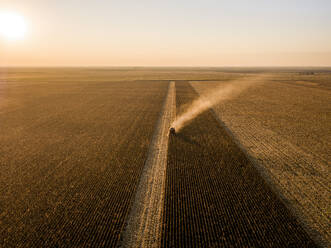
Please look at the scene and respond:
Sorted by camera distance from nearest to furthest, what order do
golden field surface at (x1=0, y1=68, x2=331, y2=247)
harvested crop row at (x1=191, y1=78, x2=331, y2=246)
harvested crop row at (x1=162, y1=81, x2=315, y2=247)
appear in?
1. harvested crop row at (x1=162, y1=81, x2=315, y2=247)
2. golden field surface at (x1=0, y1=68, x2=331, y2=247)
3. harvested crop row at (x1=191, y1=78, x2=331, y2=246)

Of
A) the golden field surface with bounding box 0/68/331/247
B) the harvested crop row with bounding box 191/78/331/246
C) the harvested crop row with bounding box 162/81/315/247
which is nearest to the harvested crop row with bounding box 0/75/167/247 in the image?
the golden field surface with bounding box 0/68/331/247

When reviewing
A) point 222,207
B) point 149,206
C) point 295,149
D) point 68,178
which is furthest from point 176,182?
point 295,149

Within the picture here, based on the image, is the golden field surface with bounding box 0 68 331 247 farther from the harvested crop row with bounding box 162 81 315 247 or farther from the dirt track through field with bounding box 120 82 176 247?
the dirt track through field with bounding box 120 82 176 247

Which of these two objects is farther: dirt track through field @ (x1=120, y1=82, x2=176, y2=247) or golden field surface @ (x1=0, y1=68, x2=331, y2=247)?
golden field surface @ (x1=0, y1=68, x2=331, y2=247)

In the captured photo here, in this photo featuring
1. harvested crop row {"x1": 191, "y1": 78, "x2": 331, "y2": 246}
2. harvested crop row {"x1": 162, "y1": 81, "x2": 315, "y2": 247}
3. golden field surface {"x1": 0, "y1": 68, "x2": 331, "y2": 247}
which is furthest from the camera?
harvested crop row {"x1": 191, "y1": 78, "x2": 331, "y2": 246}

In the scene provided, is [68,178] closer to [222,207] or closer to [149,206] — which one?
[149,206]
